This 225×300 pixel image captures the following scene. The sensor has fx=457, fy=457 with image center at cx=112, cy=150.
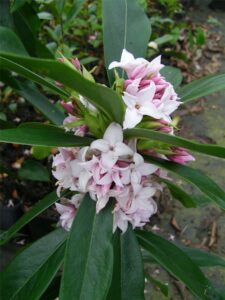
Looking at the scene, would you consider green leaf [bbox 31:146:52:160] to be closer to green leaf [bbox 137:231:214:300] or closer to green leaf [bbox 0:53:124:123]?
green leaf [bbox 137:231:214:300]

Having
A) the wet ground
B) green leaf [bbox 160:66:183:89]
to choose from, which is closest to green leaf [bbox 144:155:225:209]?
green leaf [bbox 160:66:183:89]

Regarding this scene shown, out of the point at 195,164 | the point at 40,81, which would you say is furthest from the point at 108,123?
the point at 195,164

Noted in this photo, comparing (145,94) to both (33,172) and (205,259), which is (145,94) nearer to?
(205,259)

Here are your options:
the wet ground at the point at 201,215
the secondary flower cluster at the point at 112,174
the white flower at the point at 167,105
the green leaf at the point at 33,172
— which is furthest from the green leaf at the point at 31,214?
the wet ground at the point at 201,215

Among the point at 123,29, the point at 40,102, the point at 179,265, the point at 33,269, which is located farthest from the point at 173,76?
the point at 33,269

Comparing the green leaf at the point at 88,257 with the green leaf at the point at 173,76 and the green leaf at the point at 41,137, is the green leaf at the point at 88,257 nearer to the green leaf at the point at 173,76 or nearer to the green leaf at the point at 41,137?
the green leaf at the point at 41,137

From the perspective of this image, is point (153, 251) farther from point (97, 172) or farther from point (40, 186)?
point (40, 186)
